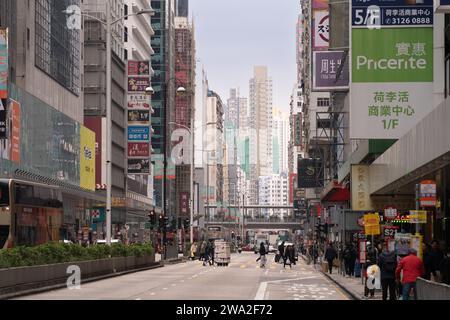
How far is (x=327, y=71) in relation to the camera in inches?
2943

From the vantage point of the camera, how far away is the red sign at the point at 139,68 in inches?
4924

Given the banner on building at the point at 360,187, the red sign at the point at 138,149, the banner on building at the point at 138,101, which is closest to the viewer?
the banner on building at the point at 360,187

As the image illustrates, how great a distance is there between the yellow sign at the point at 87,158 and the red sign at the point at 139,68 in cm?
1091

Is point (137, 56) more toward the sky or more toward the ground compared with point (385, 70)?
→ more toward the sky

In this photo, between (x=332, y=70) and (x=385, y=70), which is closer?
(x=385, y=70)

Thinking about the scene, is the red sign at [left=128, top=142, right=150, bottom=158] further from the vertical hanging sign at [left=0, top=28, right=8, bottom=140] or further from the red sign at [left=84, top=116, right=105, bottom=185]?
the vertical hanging sign at [left=0, top=28, right=8, bottom=140]

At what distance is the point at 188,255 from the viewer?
94.9 meters

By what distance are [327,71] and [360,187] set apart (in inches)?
956

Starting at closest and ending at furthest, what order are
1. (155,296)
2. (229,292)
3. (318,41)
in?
(155,296)
(229,292)
(318,41)

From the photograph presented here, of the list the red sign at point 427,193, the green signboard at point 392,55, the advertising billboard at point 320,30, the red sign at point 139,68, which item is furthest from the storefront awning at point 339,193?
the red sign at point 139,68

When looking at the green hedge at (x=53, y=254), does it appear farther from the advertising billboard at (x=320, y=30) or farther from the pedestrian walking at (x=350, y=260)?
the advertising billboard at (x=320, y=30)

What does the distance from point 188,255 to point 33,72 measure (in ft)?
72.1

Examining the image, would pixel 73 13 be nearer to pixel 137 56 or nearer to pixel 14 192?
pixel 137 56
